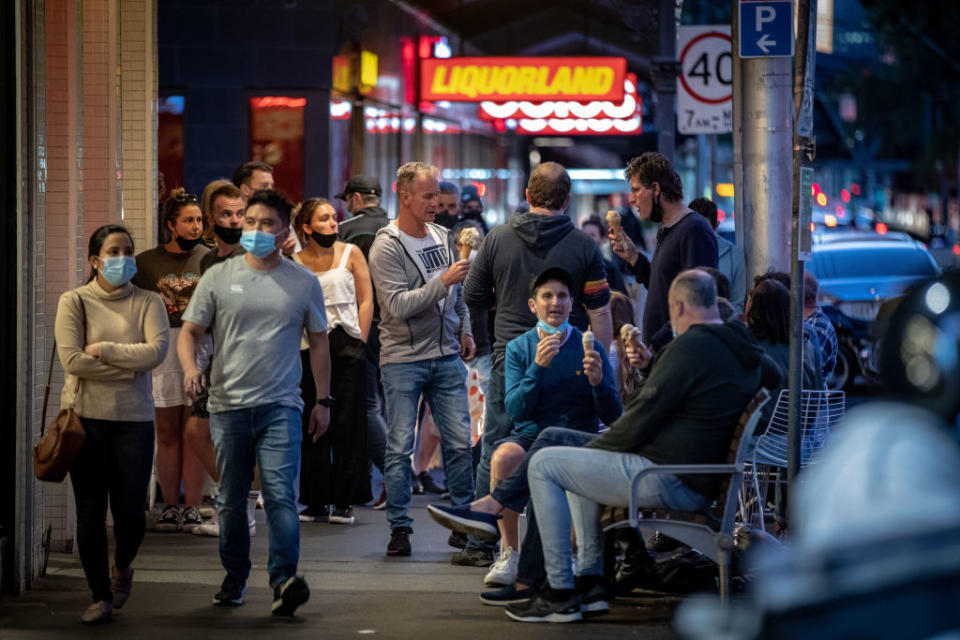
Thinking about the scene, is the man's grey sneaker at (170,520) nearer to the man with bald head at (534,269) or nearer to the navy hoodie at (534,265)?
the man with bald head at (534,269)

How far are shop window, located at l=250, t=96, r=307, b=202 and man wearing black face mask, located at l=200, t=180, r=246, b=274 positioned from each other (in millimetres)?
8279

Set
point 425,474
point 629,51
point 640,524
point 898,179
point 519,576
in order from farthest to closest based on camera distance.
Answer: point 898,179 → point 629,51 → point 425,474 → point 519,576 → point 640,524

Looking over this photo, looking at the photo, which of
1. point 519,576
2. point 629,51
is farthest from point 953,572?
point 629,51

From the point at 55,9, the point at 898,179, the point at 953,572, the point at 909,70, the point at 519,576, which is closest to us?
the point at 953,572

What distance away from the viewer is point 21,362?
775 centimetres

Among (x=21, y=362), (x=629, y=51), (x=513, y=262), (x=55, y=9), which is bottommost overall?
(x=21, y=362)

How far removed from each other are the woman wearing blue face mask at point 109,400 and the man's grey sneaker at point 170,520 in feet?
→ 7.60

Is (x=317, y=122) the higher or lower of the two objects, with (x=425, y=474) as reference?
higher

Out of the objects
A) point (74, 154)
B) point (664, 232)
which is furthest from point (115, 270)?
point (664, 232)

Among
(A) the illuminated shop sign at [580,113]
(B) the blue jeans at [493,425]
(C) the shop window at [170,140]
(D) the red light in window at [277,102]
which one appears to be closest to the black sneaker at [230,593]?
(B) the blue jeans at [493,425]

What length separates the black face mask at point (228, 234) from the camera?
929 cm

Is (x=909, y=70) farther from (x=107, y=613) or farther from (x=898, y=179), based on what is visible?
(x=107, y=613)

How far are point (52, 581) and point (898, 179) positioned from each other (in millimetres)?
123760

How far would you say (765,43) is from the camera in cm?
919
